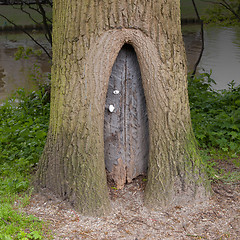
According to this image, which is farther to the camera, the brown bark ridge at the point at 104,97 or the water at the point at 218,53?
the water at the point at 218,53

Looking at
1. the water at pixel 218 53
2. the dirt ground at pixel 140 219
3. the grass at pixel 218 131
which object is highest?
the water at pixel 218 53

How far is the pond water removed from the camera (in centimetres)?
1061

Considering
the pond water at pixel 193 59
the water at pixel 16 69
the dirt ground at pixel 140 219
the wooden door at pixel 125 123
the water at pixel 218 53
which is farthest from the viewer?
the water at pixel 218 53

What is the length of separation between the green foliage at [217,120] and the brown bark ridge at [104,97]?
62.0 inches

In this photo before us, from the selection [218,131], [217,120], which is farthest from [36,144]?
[217,120]

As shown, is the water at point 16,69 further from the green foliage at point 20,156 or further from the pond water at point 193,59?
the green foliage at point 20,156

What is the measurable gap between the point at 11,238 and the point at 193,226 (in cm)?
161

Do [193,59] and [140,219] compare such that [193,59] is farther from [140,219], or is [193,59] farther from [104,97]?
[140,219]

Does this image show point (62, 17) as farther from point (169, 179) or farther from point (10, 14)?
point (10, 14)

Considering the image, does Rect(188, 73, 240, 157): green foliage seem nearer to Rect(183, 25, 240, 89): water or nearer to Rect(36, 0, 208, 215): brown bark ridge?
Rect(36, 0, 208, 215): brown bark ridge

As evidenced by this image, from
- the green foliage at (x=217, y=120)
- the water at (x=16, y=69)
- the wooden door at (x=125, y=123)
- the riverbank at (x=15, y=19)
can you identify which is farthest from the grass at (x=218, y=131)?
the riverbank at (x=15, y=19)

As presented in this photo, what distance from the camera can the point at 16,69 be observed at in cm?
1226

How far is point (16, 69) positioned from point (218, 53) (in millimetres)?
7775

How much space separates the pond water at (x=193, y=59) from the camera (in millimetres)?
10609
